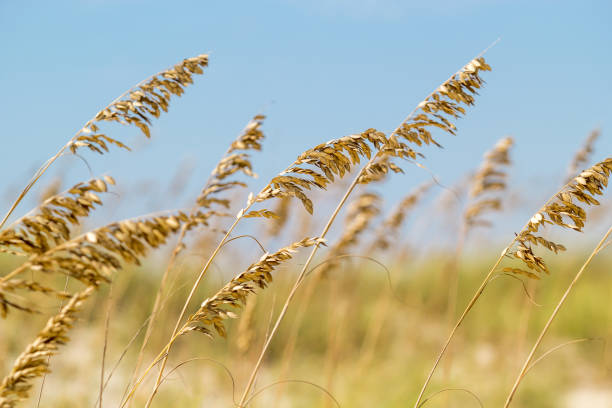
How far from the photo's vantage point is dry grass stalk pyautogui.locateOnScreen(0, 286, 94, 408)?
4.22 feet

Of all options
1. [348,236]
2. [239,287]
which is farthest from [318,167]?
[348,236]

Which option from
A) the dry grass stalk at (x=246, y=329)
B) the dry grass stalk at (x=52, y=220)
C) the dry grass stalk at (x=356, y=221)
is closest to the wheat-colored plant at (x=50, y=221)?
the dry grass stalk at (x=52, y=220)

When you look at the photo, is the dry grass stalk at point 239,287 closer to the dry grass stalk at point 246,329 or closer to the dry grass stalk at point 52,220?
the dry grass stalk at point 52,220

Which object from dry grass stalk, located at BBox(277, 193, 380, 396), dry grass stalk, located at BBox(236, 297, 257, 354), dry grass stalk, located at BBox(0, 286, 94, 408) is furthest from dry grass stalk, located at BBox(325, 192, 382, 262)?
dry grass stalk, located at BBox(0, 286, 94, 408)

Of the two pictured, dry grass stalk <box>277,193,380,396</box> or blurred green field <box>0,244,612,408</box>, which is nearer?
dry grass stalk <box>277,193,380,396</box>

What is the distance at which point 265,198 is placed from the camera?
1.68 metres

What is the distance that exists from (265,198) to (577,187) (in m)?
0.87

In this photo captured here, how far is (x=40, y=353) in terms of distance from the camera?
1.28m

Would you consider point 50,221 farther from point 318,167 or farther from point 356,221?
point 356,221

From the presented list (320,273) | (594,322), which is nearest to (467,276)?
(594,322)

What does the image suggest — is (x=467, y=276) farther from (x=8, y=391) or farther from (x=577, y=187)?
(x=8, y=391)

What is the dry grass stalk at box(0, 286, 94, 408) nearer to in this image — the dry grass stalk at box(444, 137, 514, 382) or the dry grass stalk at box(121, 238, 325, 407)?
the dry grass stalk at box(121, 238, 325, 407)

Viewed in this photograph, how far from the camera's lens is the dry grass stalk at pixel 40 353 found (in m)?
1.29

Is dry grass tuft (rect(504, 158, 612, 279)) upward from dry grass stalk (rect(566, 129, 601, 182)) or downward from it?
downward
